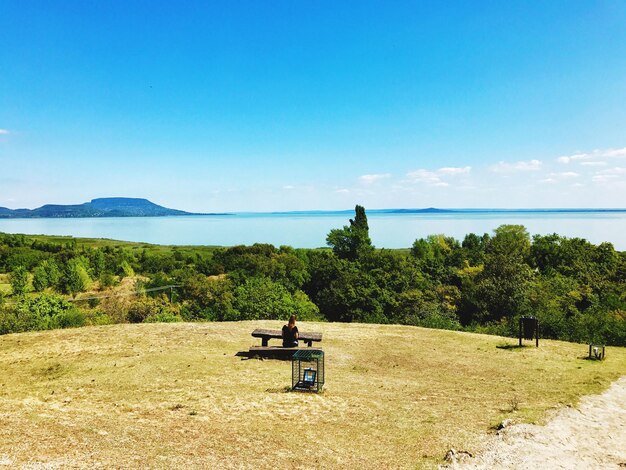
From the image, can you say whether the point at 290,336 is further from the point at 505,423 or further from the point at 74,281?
the point at 74,281

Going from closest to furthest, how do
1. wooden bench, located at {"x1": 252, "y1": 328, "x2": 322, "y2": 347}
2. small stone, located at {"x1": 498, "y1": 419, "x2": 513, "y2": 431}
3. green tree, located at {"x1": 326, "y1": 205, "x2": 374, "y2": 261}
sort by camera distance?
1. small stone, located at {"x1": 498, "y1": 419, "x2": 513, "y2": 431}
2. wooden bench, located at {"x1": 252, "y1": 328, "x2": 322, "y2": 347}
3. green tree, located at {"x1": 326, "y1": 205, "x2": 374, "y2": 261}

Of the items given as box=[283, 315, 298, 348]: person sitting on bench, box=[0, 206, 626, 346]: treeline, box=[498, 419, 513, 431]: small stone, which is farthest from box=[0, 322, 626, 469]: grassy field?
box=[0, 206, 626, 346]: treeline

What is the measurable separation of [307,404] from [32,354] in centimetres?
1317

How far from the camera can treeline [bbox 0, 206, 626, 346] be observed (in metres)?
28.2

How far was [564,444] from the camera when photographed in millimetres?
9000

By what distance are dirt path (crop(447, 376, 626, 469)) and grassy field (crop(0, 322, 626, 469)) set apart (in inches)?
20.1

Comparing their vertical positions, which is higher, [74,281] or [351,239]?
[351,239]

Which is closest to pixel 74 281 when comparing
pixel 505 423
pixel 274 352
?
pixel 274 352

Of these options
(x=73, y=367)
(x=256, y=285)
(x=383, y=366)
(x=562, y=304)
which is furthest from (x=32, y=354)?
(x=562, y=304)

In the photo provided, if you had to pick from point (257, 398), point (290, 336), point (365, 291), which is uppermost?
point (290, 336)

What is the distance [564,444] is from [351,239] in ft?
236

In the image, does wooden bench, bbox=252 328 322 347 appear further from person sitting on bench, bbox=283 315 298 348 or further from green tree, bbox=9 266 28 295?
green tree, bbox=9 266 28 295

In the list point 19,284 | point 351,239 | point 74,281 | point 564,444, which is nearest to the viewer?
point 564,444

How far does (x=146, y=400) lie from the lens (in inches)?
450
